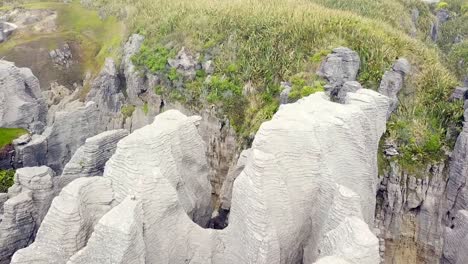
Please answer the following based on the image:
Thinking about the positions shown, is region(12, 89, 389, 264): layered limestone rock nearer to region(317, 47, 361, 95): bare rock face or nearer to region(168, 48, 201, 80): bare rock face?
region(317, 47, 361, 95): bare rock face

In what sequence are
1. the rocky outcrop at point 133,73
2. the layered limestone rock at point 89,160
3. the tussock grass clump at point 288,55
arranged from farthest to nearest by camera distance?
the rocky outcrop at point 133,73 < the tussock grass clump at point 288,55 < the layered limestone rock at point 89,160

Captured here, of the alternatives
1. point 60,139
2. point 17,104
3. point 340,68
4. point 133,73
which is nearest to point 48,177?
point 60,139

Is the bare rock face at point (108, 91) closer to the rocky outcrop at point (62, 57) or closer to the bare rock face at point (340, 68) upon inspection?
the rocky outcrop at point (62, 57)

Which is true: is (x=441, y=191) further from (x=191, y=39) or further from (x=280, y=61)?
(x=191, y=39)

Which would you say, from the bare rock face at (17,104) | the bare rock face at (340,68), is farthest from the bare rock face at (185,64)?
the bare rock face at (17,104)

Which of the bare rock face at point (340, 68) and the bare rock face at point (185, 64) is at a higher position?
the bare rock face at point (340, 68)

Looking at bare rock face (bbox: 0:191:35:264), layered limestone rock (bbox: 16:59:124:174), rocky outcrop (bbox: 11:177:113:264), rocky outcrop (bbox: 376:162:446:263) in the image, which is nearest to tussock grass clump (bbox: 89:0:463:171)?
rocky outcrop (bbox: 376:162:446:263)

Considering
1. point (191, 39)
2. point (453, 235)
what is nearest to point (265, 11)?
point (191, 39)
